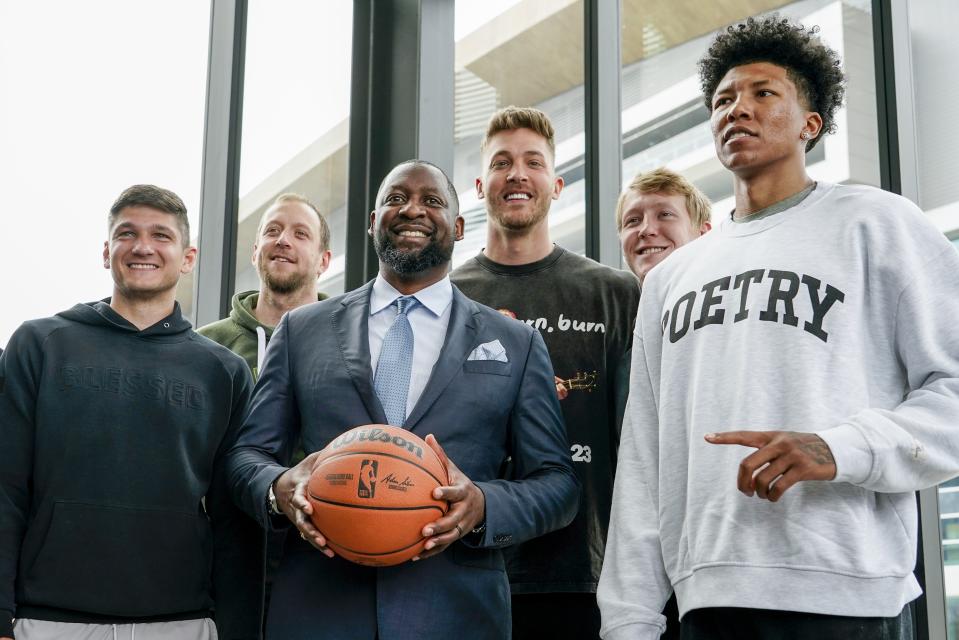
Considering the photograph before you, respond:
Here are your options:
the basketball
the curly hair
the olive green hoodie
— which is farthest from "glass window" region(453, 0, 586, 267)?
the basketball

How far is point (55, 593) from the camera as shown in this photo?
2.03 m

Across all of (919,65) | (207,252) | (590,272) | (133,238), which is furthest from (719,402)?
(919,65)

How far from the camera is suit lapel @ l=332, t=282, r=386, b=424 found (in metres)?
2.01

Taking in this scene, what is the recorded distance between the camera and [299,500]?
1.77 meters

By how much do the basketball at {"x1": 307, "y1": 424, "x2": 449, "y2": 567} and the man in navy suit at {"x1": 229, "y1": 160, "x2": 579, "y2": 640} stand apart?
33 millimetres

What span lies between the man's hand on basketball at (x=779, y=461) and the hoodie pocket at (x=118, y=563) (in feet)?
4.18

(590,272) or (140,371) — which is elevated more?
(590,272)

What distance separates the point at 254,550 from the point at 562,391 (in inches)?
34.4

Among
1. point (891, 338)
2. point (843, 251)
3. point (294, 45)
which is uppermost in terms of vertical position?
point (294, 45)

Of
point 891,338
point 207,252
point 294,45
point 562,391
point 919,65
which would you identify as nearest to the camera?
point 891,338

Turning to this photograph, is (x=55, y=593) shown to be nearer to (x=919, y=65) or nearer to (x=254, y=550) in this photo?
(x=254, y=550)

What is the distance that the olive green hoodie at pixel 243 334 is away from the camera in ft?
9.51

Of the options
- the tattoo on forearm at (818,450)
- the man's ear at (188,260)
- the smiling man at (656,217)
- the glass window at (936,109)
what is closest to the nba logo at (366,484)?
the tattoo on forearm at (818,450)

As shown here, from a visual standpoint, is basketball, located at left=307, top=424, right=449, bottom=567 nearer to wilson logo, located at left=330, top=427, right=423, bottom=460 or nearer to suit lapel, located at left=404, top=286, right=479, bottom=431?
wilson logo, located at left=330, top=427, right=423, bottom=460
